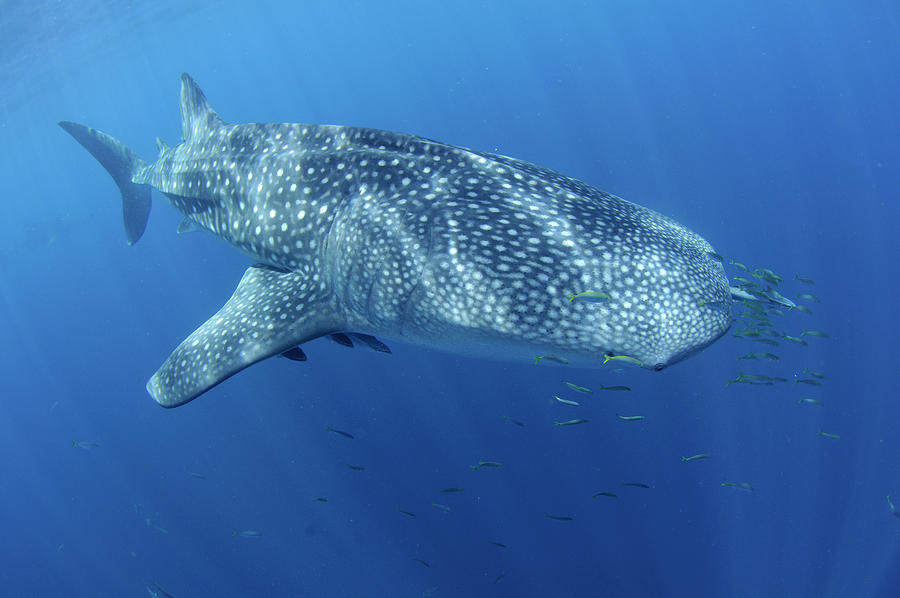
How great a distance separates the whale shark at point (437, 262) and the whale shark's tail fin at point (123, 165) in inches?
237

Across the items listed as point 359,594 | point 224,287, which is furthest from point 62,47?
point 359,594

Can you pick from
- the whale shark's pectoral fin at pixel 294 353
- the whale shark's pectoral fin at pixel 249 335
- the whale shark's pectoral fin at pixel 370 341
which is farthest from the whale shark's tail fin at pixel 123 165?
the whale shark's pectoral fin at pixel 370 341

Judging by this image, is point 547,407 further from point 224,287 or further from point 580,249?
point 224,287

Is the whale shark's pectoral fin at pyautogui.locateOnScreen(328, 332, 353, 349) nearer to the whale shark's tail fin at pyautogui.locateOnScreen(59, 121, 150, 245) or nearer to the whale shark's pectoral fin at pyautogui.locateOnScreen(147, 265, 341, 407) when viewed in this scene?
the whale shark's pectoral fin at pyautogui.locateOnScreen(147, 265, 341, 407)

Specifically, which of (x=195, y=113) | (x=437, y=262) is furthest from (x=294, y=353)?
(x=195, y=113)

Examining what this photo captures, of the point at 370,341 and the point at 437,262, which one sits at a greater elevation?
the point at 437,262

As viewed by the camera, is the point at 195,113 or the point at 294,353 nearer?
the point at 294,353

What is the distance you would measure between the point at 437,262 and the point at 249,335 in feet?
6.70

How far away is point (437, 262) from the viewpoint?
12.3ft

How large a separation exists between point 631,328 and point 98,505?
2205 centimetres

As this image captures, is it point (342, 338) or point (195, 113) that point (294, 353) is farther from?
point (195, 113)

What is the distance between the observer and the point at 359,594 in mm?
12492

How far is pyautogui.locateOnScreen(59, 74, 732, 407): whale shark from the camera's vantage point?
3.35 m

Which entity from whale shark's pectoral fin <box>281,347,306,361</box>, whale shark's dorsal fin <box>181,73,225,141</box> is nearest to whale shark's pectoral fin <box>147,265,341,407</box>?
whale shark's pectoral fin <box>281,347,306,361</box>
